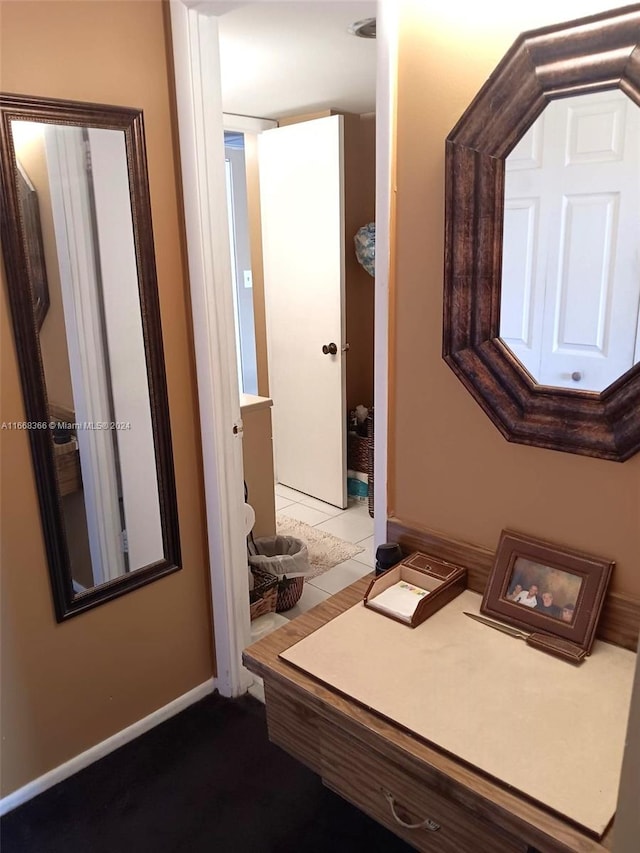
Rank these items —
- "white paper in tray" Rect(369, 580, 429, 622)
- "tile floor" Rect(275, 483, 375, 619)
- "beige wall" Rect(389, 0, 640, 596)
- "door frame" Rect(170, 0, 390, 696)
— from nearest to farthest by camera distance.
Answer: "beige wall" Rect(389, 0, 640, 596)
"white paper in tray" Rect(369, 580, 429, 622)
"door frame" Rect(170, 0, 390, 696)
"tile floor" Rect(275, 483, 375, 619)

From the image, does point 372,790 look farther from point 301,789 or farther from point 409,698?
point 301,789

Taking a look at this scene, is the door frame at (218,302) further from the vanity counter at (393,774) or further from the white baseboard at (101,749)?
the vanity counter at (393,774)

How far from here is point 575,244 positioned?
3.97ft

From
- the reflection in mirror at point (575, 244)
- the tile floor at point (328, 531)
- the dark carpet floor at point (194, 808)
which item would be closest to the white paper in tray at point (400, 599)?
the reflection in mirror at point (575, 244)

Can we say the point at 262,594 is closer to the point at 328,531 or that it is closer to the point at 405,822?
the point at 328,531

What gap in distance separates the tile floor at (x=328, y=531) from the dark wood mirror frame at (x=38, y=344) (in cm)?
72

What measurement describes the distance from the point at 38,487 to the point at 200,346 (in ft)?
1.99

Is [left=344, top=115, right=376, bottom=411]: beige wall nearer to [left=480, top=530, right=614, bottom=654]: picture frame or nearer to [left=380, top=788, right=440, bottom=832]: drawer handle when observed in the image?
[left=480, top=530, right=614, bottom=654]: picture frame

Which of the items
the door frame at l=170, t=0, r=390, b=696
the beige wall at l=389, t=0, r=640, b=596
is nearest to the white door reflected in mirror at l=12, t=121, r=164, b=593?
the door frame at l=170, t=0, r=390, b=696

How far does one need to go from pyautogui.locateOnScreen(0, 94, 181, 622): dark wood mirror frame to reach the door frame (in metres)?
0.12

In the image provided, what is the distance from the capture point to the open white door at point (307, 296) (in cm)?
340

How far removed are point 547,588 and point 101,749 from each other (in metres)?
1.49

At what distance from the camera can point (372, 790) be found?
47.4 inches

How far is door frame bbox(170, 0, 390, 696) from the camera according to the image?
1.52 metres
